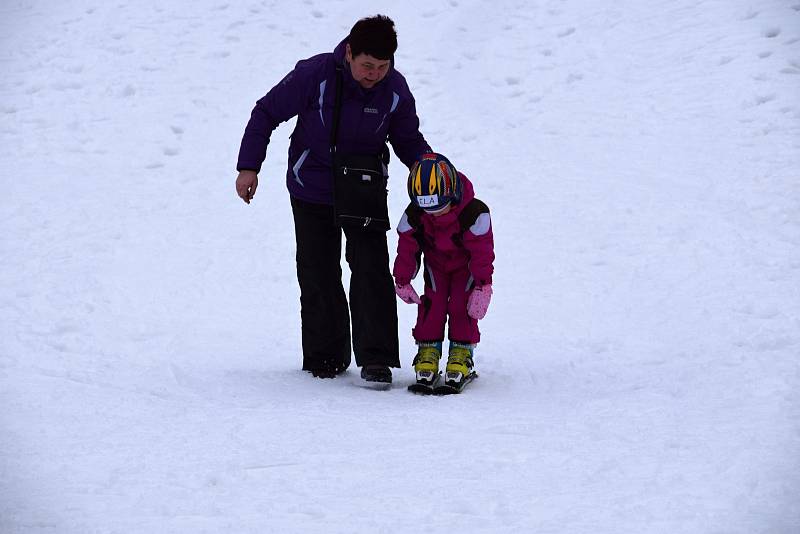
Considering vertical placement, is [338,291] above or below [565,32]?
below

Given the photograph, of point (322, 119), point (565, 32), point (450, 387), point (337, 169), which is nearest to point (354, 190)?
point (337, 169)

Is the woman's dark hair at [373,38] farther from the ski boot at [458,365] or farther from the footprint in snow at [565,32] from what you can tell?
the footprint in snow at [565,32]

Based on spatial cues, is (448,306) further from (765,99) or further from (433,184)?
(765,99)

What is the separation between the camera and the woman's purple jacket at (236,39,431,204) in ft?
15.2

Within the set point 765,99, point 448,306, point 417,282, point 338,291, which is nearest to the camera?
point 448,306

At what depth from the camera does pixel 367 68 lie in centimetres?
443

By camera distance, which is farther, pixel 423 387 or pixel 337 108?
pixel 423 387

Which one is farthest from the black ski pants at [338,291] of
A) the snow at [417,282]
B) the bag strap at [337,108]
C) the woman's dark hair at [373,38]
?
the woman's dark hair at [373,38]

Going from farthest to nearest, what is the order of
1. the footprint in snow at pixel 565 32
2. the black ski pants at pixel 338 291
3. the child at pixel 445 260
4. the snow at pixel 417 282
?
the footprint in snow at pixel 565 32, the black ski pants at pixel 338 291, the child at pixel 445 260, the snow at pixel 417 282

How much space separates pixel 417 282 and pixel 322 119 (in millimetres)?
2589

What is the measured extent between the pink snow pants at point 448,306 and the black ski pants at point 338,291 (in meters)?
0.20

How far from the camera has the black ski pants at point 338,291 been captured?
4.87 meters

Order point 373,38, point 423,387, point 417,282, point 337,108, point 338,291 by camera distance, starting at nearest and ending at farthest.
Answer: point 373,38 < point 337,108 < point 423,387 < point 338,291 < point 417,282

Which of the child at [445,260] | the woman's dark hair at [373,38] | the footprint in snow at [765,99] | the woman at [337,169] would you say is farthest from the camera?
the footprint in snow at [765,99]
